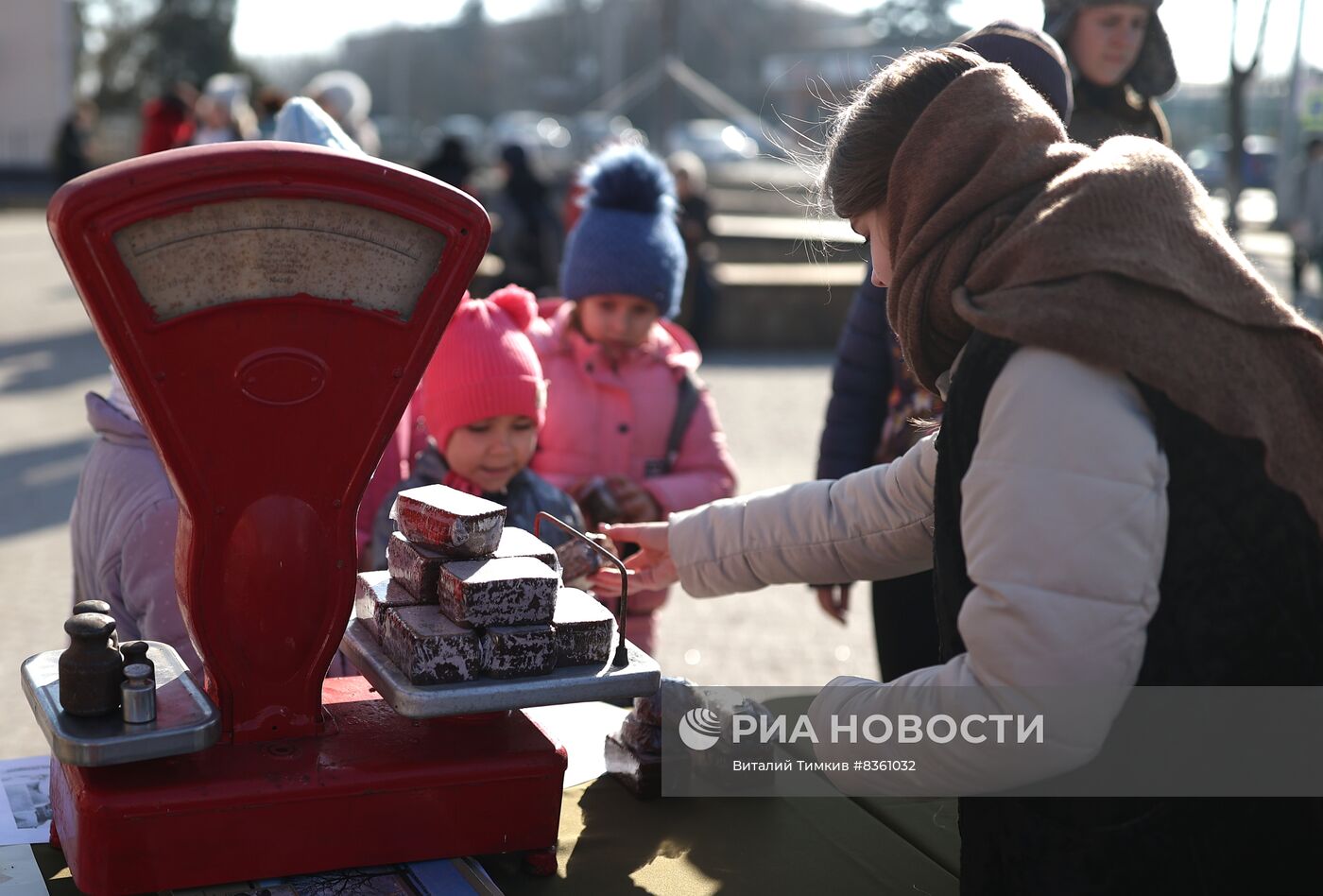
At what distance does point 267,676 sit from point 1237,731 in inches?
40.8

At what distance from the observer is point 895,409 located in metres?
2.97

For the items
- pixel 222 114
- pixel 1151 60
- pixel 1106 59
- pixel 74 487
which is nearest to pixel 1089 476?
pixel 1106 59

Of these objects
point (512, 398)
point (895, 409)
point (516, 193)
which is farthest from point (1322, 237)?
point (512, 398)

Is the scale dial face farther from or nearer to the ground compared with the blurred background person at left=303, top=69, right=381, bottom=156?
farther from the ground

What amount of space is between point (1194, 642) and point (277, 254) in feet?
3.29

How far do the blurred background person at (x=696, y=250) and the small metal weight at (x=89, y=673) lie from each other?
8.26 metres

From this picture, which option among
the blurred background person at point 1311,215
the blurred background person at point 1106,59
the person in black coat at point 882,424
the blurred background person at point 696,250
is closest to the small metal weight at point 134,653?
the person in black coat at point 882,424

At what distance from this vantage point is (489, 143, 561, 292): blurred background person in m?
8.30

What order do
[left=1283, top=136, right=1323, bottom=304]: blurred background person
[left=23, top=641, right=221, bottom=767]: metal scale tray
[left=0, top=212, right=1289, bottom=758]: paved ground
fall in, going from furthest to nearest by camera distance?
[left=1283, top=136, right=1323, bottom=304]: blurred background person, [left=0, top=212, right=1289, bottom=758]: paved ground, [left=23, top=641, right=221, bottom=767]: metal scale tray

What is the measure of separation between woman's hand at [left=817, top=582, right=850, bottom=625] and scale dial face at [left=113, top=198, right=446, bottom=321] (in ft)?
5.63

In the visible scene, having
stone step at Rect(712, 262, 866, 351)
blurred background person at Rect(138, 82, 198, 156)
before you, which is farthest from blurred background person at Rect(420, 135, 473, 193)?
stone step at Rect(712, 262, 866, 351)

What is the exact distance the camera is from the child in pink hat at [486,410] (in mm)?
2516

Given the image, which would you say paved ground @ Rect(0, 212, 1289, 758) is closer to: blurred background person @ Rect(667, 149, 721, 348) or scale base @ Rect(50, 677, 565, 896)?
blurred background person @ Rect(667, 149, 721, 348)

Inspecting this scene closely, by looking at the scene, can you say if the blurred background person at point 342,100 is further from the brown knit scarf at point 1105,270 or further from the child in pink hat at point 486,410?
the brown knit scarf at point 1105,270
